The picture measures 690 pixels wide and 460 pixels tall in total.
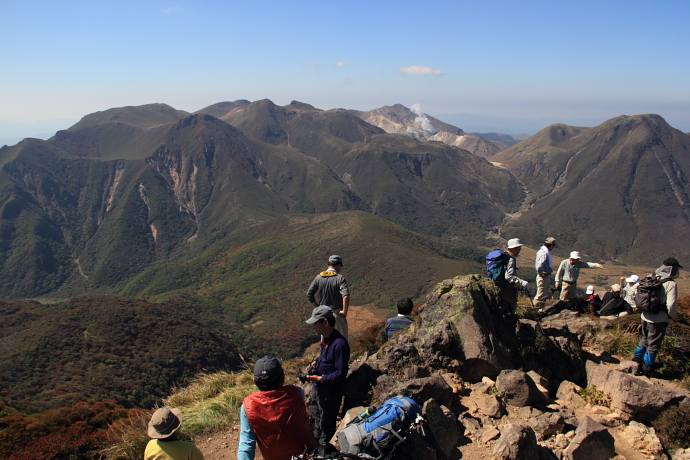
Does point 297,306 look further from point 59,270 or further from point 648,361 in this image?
point 59,270

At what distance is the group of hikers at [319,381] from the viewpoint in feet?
18.3

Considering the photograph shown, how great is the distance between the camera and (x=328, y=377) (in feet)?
22.5

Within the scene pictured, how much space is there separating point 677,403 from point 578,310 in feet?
23.8

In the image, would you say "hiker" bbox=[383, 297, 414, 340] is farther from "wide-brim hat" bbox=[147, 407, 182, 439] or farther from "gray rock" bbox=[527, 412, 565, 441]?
"wide-brim hat" bbox=[147, 407, 182, 439]

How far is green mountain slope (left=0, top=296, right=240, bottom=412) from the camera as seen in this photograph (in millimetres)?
44156

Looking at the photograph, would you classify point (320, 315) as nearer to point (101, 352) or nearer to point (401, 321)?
point (401, 321)

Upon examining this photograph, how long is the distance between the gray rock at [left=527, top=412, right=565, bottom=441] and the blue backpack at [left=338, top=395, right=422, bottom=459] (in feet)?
9.11

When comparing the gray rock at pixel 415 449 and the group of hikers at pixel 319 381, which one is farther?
the gray rock at pixel 415 449

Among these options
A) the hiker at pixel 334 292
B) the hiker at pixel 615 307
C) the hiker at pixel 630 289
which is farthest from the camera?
the hiker at pixel 630 289

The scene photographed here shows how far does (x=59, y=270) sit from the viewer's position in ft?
562

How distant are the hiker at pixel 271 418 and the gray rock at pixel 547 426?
451cm

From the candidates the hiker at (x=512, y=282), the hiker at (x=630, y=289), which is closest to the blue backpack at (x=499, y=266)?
the hiker at (x=512, y=282)

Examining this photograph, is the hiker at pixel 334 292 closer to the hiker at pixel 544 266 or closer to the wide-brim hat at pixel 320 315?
the wide-brim hat at pixel 320 315

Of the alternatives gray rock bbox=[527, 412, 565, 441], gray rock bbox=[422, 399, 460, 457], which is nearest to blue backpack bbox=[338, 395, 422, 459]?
gray rock bbox=[422, 399, 460, 457]
